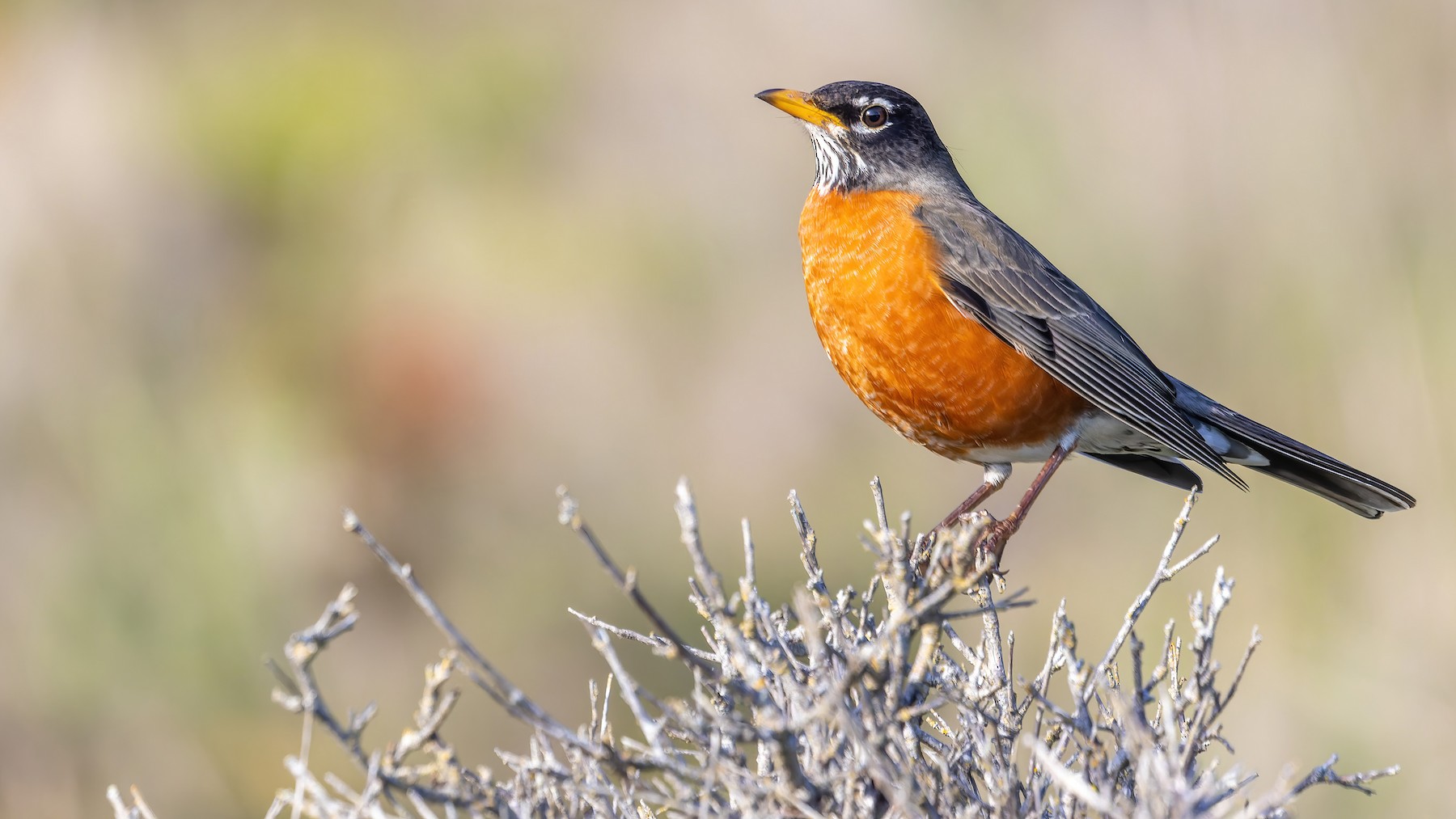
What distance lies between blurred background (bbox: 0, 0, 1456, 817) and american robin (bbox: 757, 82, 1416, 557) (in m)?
2.30

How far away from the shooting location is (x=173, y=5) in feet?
30.6

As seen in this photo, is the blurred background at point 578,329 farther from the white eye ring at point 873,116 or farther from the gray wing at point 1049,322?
the white eye ring at point 873,116

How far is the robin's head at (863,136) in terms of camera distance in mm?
4289

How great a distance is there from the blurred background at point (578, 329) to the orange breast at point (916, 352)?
283cm

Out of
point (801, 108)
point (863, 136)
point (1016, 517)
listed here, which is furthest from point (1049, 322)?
point (801, 108)

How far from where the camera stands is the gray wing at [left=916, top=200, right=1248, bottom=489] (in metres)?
3.93

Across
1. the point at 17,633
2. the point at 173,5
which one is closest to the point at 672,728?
the point at 17,633

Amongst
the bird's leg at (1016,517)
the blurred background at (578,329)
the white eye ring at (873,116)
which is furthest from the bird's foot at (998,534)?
the blurred background at (578,329)

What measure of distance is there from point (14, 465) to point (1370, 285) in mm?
6902

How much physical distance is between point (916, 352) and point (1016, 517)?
1.77 feet

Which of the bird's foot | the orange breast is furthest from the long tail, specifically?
the bird's foot

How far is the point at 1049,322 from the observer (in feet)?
13.4

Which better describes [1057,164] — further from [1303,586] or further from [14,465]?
[14,465]

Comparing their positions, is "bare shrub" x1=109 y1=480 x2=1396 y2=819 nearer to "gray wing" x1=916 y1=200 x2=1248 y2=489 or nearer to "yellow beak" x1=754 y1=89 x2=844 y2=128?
"gray wing" x1=916 y1=200 x2=1248 y2=489
